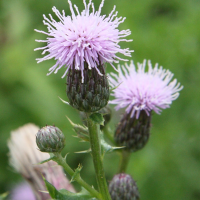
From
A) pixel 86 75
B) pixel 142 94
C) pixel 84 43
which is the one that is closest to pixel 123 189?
pixel 142 94

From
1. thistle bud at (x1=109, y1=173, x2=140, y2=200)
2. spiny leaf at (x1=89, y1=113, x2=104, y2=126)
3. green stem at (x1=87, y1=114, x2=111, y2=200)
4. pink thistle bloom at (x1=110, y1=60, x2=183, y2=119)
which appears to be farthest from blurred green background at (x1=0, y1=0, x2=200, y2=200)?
spiny leaf at (x1=89, y1=113, x2=104, y2=126)

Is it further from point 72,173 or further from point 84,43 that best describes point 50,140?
point 84,43

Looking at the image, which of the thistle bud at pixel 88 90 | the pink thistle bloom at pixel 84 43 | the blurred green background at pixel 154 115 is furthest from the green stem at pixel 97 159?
the blurred green background at pixel 154 115

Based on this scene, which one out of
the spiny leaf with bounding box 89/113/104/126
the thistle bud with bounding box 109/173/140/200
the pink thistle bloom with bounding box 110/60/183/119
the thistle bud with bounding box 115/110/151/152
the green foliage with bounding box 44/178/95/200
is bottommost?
the thistle bud with bounding box 109/173/140/200

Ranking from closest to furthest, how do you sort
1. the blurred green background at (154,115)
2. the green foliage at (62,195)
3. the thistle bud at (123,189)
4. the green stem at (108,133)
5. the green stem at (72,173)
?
the green foliage at (62,195)
the green stem at (72,173)
the thistle bud at (123,189)
the green stem at (108,133)
the blurred green background at (154,115)

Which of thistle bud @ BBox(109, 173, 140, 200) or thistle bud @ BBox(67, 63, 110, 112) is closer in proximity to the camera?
thistle bud @ BBox(67, 63, 110, 112)

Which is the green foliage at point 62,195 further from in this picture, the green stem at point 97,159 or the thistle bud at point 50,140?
the thistle bud at point 50,140

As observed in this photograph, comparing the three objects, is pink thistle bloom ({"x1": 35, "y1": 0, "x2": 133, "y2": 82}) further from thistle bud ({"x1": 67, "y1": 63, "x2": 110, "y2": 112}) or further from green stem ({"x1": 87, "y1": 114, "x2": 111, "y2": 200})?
green stem ({"x1": 87, "y1": 114, "x2": 111, "y2": 200})
